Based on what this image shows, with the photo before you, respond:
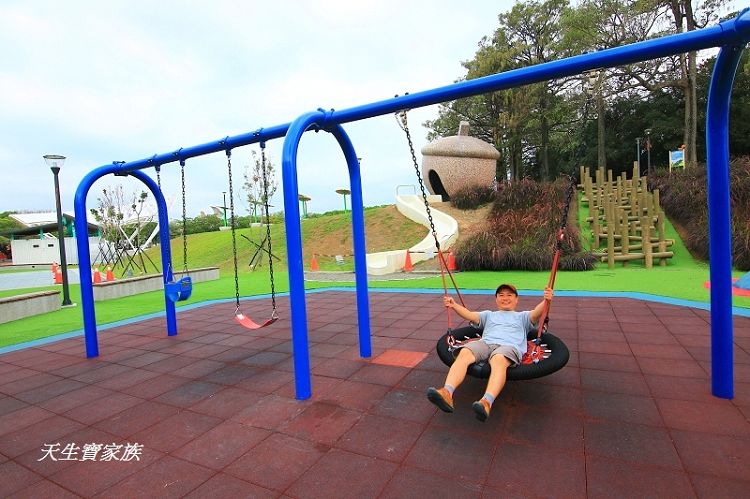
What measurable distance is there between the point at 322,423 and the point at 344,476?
2.23ft

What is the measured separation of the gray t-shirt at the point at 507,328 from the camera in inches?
126

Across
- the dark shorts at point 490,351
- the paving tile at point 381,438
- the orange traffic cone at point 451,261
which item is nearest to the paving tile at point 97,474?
the paving tile at point 381,438

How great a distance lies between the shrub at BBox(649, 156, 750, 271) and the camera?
30.7 ft

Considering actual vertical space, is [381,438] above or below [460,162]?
below

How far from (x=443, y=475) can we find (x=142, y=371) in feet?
12.0

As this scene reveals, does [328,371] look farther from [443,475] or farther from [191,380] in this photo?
[443,475]

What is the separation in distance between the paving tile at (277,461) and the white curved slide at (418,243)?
9933 mm

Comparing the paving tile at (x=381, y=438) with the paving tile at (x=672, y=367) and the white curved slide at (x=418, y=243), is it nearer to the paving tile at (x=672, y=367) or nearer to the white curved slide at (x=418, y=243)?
the paving tile at (x=672, y=367)

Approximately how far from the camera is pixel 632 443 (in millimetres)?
2494

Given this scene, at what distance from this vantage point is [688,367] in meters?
3.65

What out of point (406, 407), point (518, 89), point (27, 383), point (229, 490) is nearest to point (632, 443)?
point (406, 407)

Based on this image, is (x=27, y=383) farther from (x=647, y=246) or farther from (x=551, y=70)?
(x=647, y=246)

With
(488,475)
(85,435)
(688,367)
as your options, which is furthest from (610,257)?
(85,435)

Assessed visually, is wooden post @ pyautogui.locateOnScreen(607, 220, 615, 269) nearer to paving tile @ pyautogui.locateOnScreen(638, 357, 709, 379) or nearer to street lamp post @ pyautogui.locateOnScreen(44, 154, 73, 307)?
paving tile @ pyautogui.locateOnScreen(638, 357, 709, 379)
